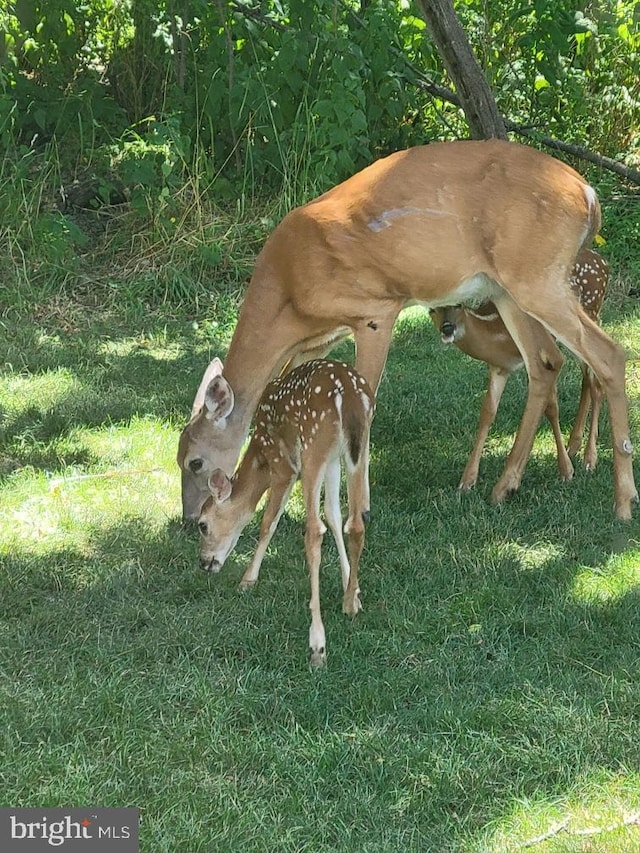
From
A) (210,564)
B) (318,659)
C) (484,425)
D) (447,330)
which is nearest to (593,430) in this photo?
(484,425)

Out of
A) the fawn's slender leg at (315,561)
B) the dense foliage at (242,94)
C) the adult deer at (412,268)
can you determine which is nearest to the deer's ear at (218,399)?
the adult deer at (412,268)

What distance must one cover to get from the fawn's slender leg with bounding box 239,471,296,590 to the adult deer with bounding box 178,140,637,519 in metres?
0.66

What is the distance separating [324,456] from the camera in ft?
14.8

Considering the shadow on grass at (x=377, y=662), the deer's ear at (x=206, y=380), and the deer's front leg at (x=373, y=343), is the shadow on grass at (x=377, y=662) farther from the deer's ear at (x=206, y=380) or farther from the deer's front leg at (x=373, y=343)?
the deer's front leg at (x=373, y=343)

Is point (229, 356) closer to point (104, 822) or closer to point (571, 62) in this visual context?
point (104, 822)

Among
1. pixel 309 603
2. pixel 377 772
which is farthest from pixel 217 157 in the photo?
pixel 377 772

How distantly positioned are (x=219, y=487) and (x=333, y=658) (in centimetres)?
96

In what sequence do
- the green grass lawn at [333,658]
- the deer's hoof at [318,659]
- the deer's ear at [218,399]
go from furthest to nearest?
the deer's ear at [218,399], the deer's hoof at [318,659], the green grass lawn at [333,658]

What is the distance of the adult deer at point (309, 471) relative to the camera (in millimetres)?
4484

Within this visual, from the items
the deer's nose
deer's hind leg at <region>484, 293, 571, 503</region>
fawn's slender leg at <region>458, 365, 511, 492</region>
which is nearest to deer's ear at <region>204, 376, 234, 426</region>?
the deer's nose

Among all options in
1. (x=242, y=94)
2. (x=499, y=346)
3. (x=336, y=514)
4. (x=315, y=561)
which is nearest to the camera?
(x=315, y=561)

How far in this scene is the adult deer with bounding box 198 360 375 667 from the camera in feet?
14.7

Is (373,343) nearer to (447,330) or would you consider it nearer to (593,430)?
(447,330)

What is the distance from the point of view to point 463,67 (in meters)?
7.26
